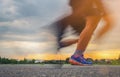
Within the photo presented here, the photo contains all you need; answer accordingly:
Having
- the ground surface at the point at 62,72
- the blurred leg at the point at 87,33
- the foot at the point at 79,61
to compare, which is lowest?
the ground surface at the point at 62,72

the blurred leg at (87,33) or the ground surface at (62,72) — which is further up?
the blurred leg at (87,33)

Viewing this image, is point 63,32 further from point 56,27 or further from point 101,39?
point 101,39

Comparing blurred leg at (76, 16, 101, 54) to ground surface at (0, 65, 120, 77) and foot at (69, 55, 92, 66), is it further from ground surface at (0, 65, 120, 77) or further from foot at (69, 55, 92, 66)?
ground surface at (0, 65, 120, 77)

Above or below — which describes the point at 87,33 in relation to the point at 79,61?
above

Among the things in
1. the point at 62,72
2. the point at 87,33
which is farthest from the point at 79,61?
the point at 62,72

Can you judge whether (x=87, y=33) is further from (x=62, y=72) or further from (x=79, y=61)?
(x=62, y=72)

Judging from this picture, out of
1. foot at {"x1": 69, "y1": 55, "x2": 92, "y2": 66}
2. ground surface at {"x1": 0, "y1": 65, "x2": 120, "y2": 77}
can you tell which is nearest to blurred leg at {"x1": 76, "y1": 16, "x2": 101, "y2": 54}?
foot at {"x1": 69, "y1": 55, "x2": 92, "y2": 66}

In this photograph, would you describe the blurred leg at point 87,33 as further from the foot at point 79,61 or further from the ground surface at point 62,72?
the ground surface at point 62,72

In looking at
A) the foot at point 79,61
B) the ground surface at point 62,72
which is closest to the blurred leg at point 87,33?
the foot at point 79,61

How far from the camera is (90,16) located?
34.7 ft

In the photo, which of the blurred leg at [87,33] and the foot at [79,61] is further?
the foot at [79,61]

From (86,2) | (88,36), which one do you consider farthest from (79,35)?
(86,2)

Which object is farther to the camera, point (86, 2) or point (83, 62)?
point (83, 62)

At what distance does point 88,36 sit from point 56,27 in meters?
0.80
